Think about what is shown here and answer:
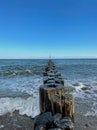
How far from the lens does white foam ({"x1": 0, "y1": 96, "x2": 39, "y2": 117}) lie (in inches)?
258

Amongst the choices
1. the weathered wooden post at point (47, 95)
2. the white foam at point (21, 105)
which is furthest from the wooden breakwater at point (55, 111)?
the white foam at point (21, 105)

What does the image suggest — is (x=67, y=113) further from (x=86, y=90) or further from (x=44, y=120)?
(x=86, y=90)

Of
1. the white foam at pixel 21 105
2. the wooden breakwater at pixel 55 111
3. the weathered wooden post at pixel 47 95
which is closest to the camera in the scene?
the wooden breakwater at pixel 55 111

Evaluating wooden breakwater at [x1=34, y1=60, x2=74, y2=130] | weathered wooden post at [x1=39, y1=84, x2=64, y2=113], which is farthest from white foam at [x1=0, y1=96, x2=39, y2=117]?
wooden breakwater at [x1=34, y1=60, x2=74, y2=130]

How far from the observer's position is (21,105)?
726cm

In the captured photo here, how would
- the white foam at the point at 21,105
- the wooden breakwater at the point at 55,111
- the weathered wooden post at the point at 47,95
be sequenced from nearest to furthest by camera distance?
the wooden breakwater at the point at 55,111, the weathered wooden post at the point at 47,95, the white foam at the point at 21,105

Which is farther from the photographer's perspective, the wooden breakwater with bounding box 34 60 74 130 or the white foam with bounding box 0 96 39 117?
the white foam with bounding box 0 96 39 117

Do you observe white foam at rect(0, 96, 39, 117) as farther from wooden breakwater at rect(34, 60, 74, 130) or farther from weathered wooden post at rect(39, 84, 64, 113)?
wooden breakwater at rect(34, 60, 74, 130)

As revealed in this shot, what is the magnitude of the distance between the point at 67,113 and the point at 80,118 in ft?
9.91

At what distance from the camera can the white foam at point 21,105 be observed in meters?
6.56

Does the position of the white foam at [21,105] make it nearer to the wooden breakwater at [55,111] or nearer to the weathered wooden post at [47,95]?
the weathered wooden post at [47,95]

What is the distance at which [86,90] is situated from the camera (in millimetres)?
10297

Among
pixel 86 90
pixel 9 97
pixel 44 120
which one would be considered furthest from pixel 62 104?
pixel 86 90

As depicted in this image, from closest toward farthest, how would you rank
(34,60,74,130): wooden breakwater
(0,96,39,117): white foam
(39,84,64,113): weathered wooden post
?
(34,60,74,130): wooden breakwater, (39,84,64,113): weathered wooden post, (0,96,39,117): white foam
